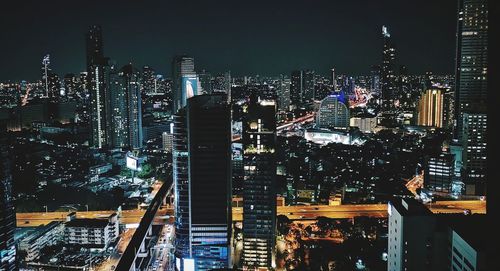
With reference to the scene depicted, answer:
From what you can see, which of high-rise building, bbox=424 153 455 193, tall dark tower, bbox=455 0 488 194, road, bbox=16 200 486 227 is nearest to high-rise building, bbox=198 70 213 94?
tall dark tower, bbox=455 0 488 194

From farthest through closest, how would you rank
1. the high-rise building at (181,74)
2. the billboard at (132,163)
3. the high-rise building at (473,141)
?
the high-rise building at (181,74) < the billboard at (132,163) < the high-rise building at (473,141)

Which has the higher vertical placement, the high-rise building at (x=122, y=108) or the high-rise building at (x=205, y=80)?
the high-rise building at (x=205, y=80)

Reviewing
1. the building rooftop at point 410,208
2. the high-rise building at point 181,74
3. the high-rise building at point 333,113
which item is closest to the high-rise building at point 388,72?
the high-rise building at point 333,113

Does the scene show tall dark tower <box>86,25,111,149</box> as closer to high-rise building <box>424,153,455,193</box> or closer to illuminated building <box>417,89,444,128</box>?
high-rise building <box>424,153,455,193</box>

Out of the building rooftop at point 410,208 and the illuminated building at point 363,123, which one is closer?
the building rooftop at point 410,208

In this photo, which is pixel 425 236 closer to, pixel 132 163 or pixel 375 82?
pixel 132 163

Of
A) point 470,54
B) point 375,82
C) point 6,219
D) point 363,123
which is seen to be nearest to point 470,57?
point 470,54

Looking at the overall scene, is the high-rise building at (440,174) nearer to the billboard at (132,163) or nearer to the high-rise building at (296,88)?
the billboard at (132,163)
